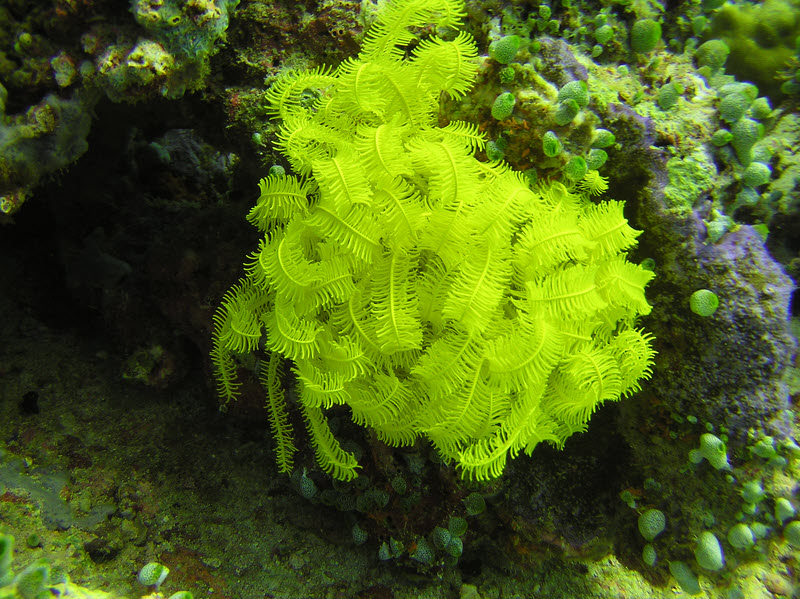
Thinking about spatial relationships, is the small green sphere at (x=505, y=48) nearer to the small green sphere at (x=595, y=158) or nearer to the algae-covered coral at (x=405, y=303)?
the algae-covered coral at (x=405, y=303)

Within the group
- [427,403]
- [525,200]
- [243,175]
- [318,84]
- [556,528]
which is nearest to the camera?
[525,200]

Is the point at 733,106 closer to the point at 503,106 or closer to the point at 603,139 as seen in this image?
the point at 603,139

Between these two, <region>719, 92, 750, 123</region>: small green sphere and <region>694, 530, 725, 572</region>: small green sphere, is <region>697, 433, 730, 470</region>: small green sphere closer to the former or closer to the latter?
<region>694, 530, 725, 572</region>: small green sphere

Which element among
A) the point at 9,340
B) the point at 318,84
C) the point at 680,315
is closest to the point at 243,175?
the point at 318,84

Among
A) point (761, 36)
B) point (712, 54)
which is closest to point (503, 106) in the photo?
point (712, 54)

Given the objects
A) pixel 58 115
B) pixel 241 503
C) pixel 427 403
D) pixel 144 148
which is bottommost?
pixel 241 503

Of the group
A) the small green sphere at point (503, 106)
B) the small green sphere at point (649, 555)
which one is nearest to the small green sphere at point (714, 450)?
the small green sphere at point (649, 555)

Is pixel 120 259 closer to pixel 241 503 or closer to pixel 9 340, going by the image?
pixel 9 340
